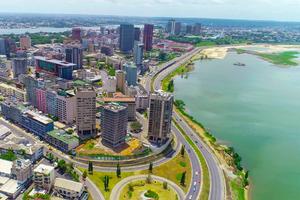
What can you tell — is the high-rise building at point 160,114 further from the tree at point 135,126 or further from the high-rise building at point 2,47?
the high-rise building at point 2,47

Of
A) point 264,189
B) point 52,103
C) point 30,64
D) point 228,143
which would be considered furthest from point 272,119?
point 30,64

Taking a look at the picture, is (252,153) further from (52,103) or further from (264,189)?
(52,103)

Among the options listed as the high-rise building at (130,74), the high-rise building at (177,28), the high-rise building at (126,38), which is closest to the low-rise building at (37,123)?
the high-rise building at (130,74)

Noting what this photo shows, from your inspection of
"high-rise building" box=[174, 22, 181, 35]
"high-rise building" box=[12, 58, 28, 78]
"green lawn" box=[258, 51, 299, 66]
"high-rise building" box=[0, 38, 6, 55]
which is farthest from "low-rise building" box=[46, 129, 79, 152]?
"high-rise building" box=[174, 22, 181, 35]

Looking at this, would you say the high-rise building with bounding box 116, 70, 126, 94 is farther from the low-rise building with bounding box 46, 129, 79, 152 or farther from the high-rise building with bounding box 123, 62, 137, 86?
the low-rise building with bounding box 46, 129, 79, 152

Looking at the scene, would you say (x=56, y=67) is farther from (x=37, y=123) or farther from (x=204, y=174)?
(x=204, y=174)

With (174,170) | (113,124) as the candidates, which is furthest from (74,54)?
(174,170)
